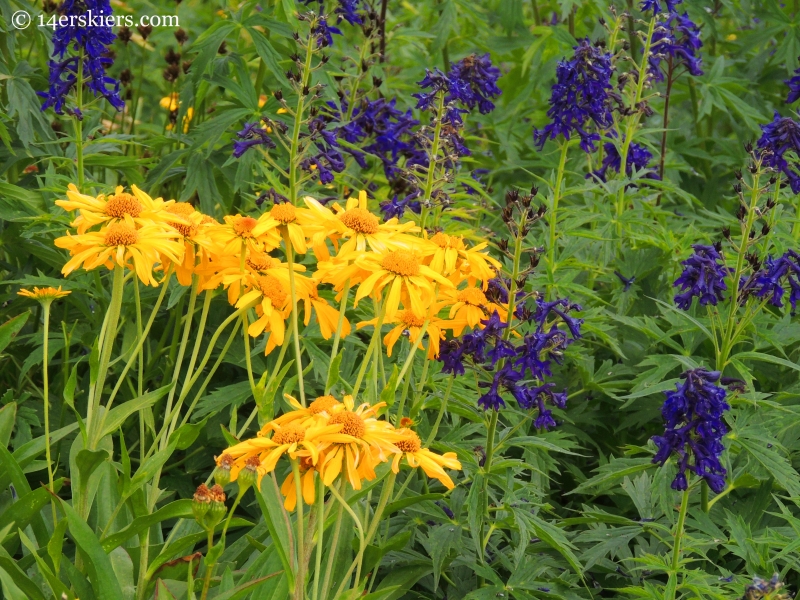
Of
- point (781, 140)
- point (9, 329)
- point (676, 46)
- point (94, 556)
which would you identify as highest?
point (676, 46)

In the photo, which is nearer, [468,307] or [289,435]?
[289,435]

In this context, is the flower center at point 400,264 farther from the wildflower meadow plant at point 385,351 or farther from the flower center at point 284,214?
the flower center at point 284,214

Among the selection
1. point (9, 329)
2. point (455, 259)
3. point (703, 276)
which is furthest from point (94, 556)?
point (703, 276)

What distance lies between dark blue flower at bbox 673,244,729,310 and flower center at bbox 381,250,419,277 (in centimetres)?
108

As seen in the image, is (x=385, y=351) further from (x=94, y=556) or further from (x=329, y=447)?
(x=329, y=447)

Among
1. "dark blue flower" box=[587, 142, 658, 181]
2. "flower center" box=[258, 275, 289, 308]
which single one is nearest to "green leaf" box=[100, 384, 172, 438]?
"flower center" box=[258, 275, 289, 308]

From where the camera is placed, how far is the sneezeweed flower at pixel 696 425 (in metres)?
2.60

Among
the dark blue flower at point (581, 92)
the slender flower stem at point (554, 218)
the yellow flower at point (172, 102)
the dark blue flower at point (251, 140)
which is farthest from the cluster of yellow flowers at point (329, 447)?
the yellow flower at point (172, 102)

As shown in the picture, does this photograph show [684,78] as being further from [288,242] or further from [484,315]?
[288,242]

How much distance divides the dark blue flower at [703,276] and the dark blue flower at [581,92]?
0.80 meters

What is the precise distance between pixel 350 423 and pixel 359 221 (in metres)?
0.68

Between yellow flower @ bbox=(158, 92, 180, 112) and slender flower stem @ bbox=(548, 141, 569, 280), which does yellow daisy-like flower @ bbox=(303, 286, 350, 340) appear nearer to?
slender flower stem @ bbox=(548, 141, 569, 280)

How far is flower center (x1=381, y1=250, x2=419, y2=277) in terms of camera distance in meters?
2.38

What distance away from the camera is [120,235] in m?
2.32
